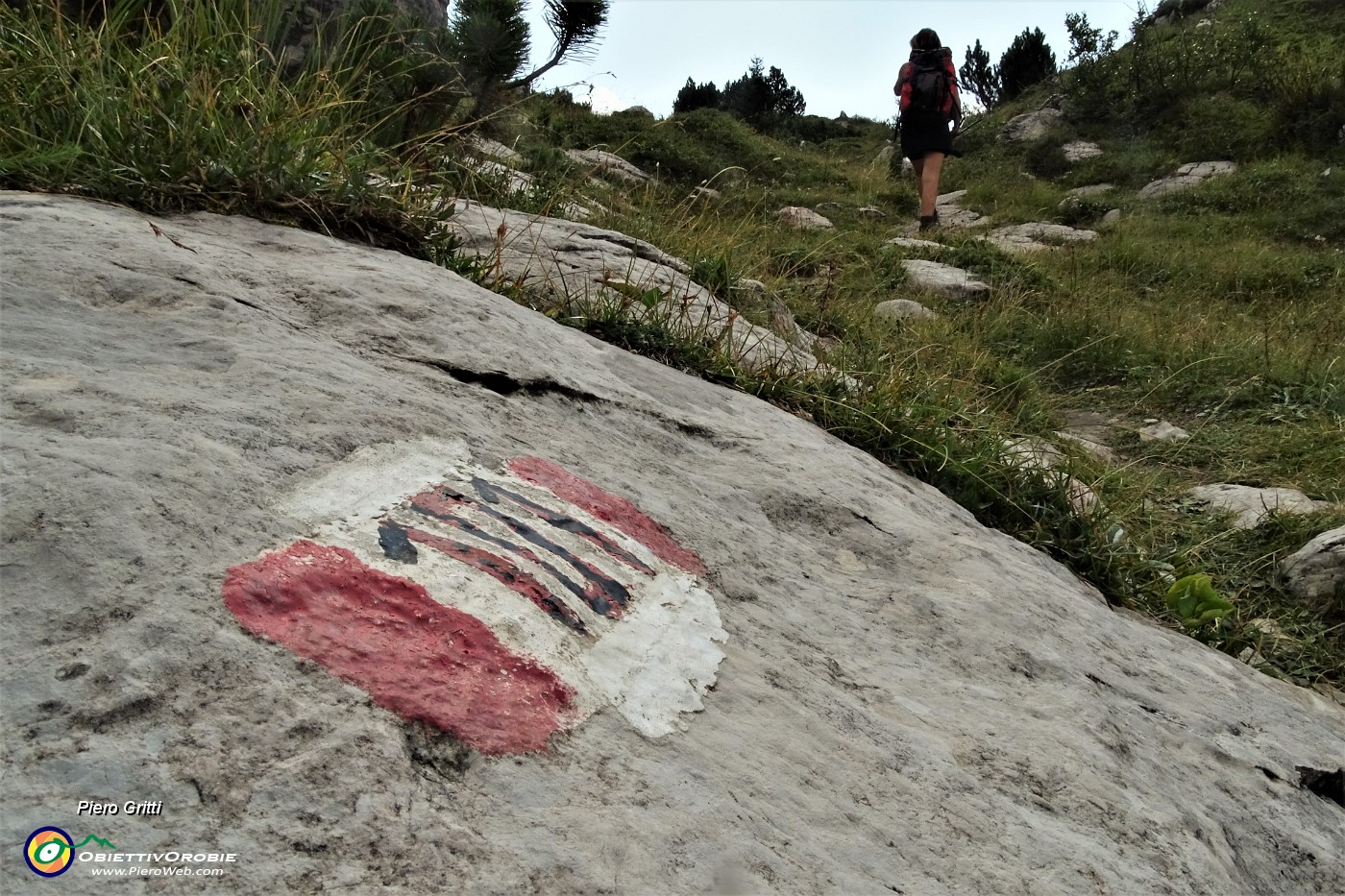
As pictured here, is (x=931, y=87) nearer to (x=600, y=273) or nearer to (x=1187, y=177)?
(x=1187, y=177)

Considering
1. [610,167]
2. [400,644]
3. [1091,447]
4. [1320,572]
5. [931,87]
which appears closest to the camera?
[400,644]

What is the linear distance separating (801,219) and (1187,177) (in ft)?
14.3

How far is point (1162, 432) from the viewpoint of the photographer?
484 cm

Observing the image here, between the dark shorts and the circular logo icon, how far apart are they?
30.3 feet

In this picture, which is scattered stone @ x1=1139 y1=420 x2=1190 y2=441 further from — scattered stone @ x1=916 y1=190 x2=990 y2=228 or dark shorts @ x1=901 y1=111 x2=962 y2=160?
scattered stone @ x1=916 y1=190 x2=990 y2=228

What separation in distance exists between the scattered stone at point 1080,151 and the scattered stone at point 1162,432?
25.9 feet

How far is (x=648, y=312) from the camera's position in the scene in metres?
3.46

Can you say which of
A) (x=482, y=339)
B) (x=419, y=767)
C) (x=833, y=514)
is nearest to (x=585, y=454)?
(x=482, y=339)

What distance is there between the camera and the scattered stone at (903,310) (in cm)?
583

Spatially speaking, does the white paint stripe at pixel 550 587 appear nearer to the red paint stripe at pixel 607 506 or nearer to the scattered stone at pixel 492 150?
the red paint stripe at pixel 607 506

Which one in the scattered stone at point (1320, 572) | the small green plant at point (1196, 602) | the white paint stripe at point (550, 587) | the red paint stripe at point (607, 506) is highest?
the scattered stone at point (1320, 572)

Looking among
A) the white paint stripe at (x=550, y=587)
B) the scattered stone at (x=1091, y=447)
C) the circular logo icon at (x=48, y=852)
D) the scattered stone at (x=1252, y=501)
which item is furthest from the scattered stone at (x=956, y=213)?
the circular logo icon at (x=48, y=852)

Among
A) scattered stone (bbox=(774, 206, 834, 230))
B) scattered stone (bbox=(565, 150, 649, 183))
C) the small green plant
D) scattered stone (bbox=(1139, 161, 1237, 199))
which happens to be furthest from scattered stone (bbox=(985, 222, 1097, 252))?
the small green plant

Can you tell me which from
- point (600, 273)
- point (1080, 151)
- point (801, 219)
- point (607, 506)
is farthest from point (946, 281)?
point (1080, 151)
